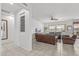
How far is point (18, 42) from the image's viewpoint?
13.1ft

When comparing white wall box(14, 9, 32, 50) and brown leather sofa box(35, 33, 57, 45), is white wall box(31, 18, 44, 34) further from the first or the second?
white wall box(14, 9, 32, 50)

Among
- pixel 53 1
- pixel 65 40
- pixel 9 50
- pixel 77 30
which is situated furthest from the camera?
pixel 9 50

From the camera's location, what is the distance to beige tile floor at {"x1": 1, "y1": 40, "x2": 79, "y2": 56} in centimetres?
347

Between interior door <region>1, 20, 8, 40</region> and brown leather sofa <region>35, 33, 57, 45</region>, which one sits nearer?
interior door <region>1, 20, 8, 40</region>

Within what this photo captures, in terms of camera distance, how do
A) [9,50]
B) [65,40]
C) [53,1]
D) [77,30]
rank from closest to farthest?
[53,1]
[77,30]
[65,40]
[9,50]

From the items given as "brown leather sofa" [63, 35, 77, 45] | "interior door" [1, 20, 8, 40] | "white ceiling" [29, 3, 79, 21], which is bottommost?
"brown leather sofa" [63, 35, 77, 45]

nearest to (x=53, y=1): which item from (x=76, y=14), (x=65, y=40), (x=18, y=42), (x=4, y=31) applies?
(x=76, y=14)

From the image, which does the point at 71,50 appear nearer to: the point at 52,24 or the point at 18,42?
the point at 52,24

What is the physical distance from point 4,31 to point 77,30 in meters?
2.03

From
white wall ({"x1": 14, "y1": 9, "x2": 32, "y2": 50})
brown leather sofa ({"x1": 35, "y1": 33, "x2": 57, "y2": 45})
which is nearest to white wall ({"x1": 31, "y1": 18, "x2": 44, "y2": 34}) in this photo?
brown leather sofa ({"x1": 35, "y1": 33, "x2": 57, "y2": 45})

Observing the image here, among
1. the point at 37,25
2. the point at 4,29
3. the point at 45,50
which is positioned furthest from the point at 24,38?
the point at 4,29

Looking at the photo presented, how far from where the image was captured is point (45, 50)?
3789 mm

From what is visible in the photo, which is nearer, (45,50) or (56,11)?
(56,11)

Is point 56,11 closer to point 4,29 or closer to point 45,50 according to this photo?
point 45,50
